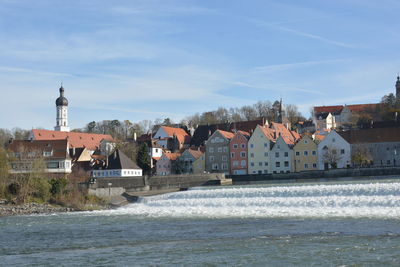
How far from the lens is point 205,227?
97.6ft

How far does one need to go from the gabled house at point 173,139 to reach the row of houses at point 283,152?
987cm

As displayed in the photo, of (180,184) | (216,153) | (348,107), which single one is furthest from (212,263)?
(348,107)

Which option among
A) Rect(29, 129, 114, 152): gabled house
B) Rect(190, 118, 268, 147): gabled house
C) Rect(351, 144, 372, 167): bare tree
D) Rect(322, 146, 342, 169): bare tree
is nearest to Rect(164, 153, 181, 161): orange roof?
Rect(190, 118, 268, 147): gabled house

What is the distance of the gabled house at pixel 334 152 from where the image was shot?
234 ft

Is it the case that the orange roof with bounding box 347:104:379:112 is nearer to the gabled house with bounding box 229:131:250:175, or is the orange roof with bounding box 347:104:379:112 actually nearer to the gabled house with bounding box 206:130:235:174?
the gabled house with bounding box 206:130:235:174

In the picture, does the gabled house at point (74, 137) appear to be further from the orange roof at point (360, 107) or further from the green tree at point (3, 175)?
the orange roof at point (360, 107)

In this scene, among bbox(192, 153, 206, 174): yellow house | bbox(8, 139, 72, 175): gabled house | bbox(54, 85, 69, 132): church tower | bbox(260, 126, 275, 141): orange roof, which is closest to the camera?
bbox(8, 139, 72, 175): gabled house

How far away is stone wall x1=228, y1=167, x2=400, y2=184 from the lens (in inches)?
2329

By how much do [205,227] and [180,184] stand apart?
3136 cm

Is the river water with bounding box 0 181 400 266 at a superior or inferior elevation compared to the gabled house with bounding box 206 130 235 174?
inferior

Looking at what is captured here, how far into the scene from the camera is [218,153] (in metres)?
81.8

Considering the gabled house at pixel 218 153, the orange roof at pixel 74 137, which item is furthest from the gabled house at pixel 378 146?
the orange roof at pixel 74 137

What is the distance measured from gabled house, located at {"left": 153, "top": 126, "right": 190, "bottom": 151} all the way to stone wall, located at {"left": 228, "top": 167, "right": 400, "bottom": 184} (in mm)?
28615

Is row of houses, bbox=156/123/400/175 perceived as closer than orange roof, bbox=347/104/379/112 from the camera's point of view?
Yes
